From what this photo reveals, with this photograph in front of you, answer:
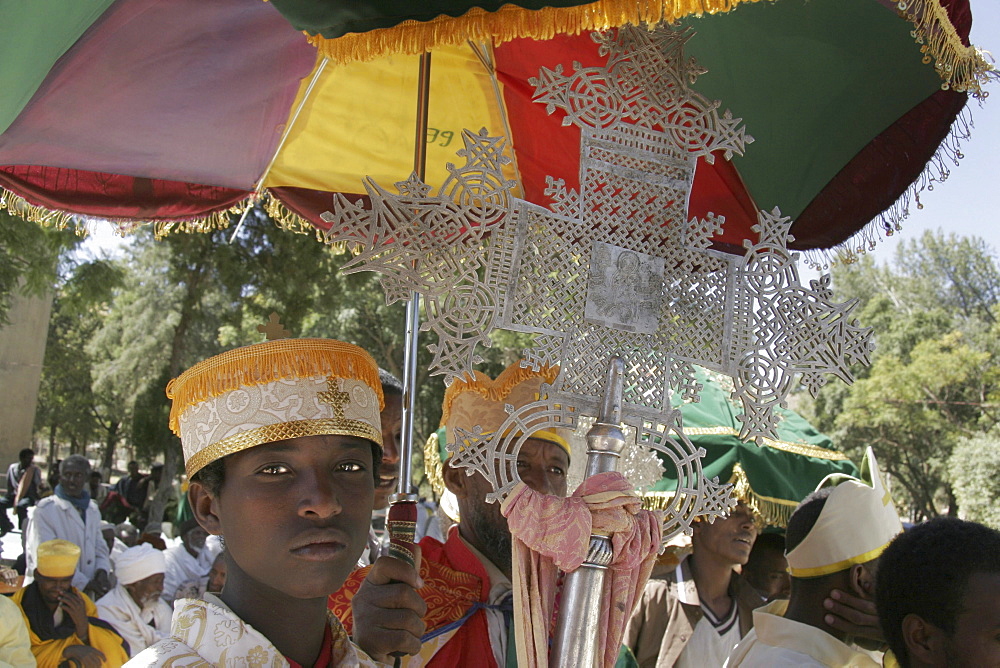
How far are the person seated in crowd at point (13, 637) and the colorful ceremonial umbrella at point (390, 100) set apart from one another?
2773 millimetres

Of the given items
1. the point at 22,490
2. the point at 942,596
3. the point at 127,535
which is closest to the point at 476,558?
the point at 942,596

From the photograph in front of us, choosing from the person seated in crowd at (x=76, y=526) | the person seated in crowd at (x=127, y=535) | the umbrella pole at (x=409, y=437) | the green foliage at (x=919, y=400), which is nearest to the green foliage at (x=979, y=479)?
the green foliage at (x=919, y=400)

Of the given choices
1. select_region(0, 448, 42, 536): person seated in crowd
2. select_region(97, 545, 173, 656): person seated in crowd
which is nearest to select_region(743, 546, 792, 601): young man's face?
select_region(97, 545, 173, 656): person seated in crowd

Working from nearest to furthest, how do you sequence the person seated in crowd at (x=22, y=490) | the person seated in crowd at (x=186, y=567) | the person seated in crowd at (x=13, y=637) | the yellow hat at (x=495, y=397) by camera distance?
the yellow hat at (x=495, y=397) → the person seated in crowd at (x=13, y=637) → the person seated in crowd at (x=186, y=567) → the person seated in crowd at (x=22, y=490)

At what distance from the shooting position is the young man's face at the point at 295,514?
1.85m

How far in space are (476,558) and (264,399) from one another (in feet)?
4.20

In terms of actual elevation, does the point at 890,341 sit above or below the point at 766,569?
above

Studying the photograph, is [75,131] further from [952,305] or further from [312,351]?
[952,305]

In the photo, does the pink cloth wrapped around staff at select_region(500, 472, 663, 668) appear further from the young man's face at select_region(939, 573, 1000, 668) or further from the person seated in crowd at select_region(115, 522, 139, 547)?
the person seated in crowd at select_region(115, 522, 139, 547)

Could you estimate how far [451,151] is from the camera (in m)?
3.62

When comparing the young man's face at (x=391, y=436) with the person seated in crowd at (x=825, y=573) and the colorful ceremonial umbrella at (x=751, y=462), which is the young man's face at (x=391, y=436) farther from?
the colorful ceremonial umbrella at (x=751, y=462)

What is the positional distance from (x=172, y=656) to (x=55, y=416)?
3341 centimetres

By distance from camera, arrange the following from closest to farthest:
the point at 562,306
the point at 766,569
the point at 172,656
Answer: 1. the point at 172,656
2. the point at 562,306
3. the point at 766,569

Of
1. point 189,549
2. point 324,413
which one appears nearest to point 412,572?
point 324,413
